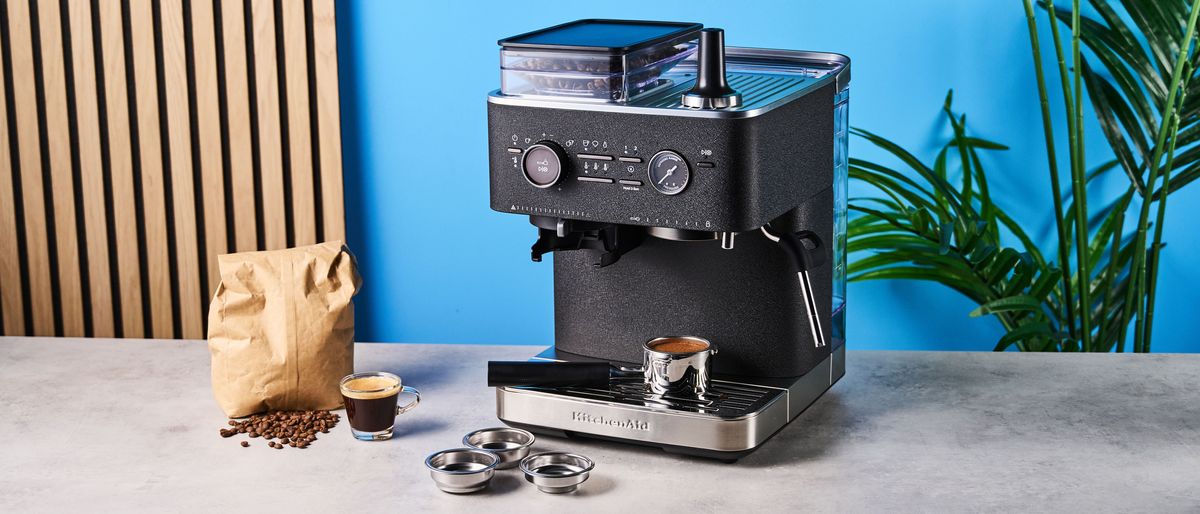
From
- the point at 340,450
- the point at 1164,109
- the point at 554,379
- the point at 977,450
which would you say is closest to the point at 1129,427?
the point at 977,450

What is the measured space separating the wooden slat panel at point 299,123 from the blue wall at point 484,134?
11cm

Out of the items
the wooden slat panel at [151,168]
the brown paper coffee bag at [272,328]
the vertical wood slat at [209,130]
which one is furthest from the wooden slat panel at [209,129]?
the brown paper coffee bag at [272,328]

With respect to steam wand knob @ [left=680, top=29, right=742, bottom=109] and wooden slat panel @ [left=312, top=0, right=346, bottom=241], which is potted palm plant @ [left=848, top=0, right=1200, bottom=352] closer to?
steam wand knob @ [left=680, top=29, right=742, bottom=109]

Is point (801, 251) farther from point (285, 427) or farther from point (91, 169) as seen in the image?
point (91, 169)

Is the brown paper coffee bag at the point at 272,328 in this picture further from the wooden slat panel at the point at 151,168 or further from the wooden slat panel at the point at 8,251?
the wooden slat panel at the point at 8,251

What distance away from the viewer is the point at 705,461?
1515 millimetres

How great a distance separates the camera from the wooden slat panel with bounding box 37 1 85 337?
9.87ft

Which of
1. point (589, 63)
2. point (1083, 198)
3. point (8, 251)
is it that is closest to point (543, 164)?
point (589, 63)

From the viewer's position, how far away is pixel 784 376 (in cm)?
162

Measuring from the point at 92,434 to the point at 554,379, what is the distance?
1.98ft

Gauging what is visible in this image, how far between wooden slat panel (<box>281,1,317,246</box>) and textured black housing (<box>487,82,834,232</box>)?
161cm

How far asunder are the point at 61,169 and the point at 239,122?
1.57ft

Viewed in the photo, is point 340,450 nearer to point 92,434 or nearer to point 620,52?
point 92,434

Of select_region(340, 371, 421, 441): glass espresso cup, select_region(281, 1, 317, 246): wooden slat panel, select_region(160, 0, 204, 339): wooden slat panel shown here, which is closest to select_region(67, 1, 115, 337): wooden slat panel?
select_region(160, 0, 204, 339): wooden slat panel
